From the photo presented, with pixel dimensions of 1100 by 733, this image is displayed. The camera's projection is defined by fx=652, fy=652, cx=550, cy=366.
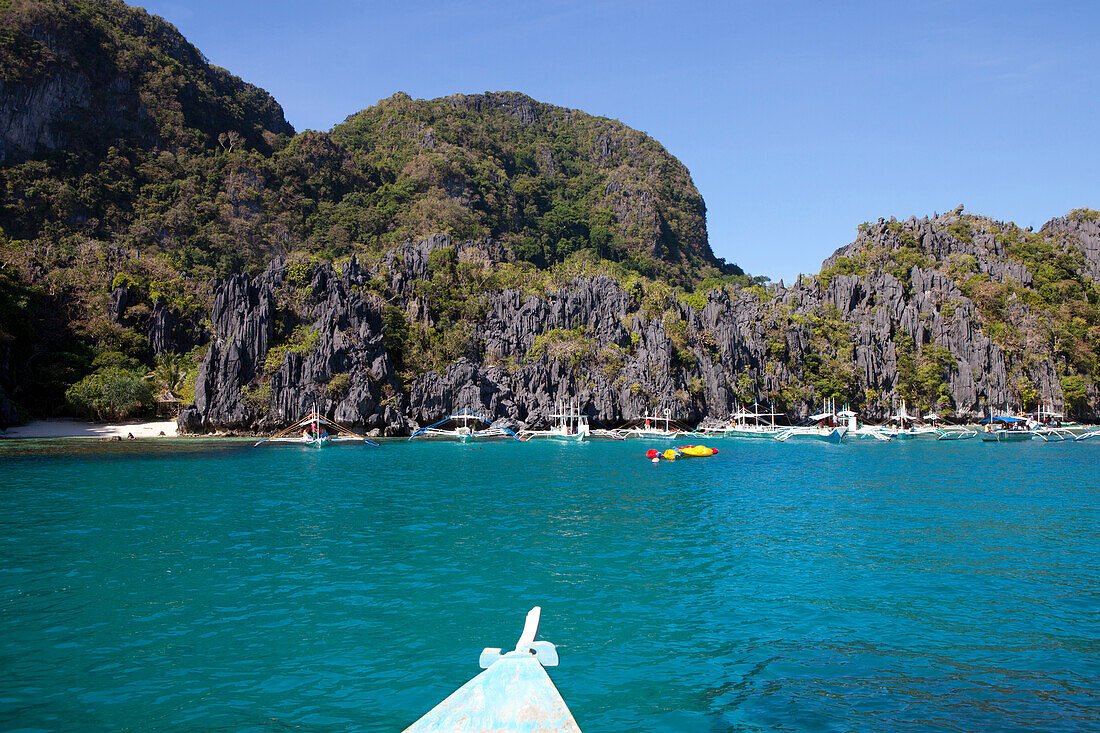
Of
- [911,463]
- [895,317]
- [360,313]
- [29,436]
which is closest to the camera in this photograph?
[911,463]

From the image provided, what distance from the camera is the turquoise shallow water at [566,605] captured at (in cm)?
1059

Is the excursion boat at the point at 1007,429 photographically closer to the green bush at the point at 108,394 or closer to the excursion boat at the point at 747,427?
the excursion boat at the point at 747,427

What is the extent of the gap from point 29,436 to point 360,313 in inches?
1465

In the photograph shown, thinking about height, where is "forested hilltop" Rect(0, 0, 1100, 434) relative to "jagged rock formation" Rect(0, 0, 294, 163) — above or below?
below

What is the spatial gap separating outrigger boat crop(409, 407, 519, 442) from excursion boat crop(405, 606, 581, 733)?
7592 cm

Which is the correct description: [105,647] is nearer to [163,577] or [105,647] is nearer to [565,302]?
[163,577]

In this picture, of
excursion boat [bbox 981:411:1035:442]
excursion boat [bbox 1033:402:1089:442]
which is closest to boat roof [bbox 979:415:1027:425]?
excursion boat [bbox 981:411:1035:442]

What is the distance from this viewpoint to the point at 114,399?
238ft

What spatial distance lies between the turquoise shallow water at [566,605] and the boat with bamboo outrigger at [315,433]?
36048 mm

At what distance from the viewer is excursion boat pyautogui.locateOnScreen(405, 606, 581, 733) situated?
611 centimetres

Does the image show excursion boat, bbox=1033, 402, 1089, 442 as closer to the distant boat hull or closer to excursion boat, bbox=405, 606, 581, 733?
the distant boat hull

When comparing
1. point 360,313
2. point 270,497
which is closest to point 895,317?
point 360,313

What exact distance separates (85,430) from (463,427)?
137 ft

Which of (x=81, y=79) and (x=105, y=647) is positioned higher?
(x=81, y=79)
